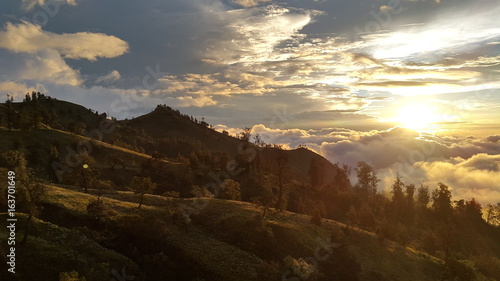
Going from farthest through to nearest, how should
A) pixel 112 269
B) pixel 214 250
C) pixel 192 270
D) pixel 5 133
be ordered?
pixel 5 133
pixel 214 250
pixel 192 270
pixel 112 269

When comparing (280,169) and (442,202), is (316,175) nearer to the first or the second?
(442,202)

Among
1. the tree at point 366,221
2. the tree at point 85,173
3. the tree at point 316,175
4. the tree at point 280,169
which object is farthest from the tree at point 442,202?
the tree at point 85,173

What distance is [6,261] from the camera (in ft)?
126

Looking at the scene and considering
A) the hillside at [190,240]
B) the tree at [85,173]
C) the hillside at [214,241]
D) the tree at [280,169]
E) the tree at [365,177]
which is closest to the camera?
the hillside at [190,240]

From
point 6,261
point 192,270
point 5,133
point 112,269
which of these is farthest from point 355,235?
point 5,133

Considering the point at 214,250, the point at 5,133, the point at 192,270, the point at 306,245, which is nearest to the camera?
the point at 192,270

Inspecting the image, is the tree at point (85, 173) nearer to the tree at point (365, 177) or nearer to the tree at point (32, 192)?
the tree at point (32, 192)

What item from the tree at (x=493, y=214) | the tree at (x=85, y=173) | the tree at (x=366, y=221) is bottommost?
the tree at (x=493, y=214)

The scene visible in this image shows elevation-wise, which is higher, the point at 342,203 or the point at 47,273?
the point at 47,273

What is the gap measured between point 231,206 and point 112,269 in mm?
37589

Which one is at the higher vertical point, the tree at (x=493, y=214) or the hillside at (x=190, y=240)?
the hillside at (x=190, y=240)

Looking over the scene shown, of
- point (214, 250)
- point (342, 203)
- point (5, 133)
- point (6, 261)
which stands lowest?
point (342, 203)

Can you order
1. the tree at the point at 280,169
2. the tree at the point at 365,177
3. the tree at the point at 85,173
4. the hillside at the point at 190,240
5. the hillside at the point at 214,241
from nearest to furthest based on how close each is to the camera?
1. the hillside at the point at 190,240
2. the hillside at the point at 214,241
3. the tree at the point at 85,173
4. the tree at the point at 280,169
5. the tree at the point at 365,177

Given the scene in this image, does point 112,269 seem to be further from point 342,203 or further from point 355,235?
point 342,203
